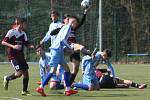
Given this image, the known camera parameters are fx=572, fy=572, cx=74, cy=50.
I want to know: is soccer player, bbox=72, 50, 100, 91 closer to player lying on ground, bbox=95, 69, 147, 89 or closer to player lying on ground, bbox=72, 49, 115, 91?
player lying on ground, bbox=72, 49, 115, 91

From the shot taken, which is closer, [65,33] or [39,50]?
[65,33]

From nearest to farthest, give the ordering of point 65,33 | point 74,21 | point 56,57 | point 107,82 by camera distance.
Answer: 1. point 56,57
2. point 65,33
3. point 74,21
4. point 107,82

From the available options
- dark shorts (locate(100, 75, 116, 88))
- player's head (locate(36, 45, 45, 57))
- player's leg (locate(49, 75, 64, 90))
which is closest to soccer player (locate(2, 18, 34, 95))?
player's leg (locate(49, 75, 64, 90))

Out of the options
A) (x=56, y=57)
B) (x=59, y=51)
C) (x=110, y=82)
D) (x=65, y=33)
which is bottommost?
(x=110, y=82)

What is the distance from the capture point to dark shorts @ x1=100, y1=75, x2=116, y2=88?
14.9 metres

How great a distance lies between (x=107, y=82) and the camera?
15.0m

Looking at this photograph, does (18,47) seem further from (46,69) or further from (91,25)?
(91,25)

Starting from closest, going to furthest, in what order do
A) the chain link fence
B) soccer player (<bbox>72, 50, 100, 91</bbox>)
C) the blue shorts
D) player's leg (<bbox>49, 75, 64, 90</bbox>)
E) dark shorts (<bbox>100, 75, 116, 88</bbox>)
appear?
the blue shorts
soccer player (<bbox>72, 50, 100, 91</bbox>)
player's leg (<bbox>49, 75, 64, 90</bbox>)
dark shorts (<bbox>100, 75, 116, 88</bbox>)
the chain link fence

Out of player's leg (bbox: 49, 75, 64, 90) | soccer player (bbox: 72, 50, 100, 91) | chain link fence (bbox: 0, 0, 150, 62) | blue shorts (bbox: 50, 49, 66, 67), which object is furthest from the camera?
chain link fence (bbox: 0, 0, 150, 62)

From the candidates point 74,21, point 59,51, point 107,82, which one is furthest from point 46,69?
point 59,51

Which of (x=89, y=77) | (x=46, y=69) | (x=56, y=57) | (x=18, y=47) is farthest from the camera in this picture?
(x=46, y=69)

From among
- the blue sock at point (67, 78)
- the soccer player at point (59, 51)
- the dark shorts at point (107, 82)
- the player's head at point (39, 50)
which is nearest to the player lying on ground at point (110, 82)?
the dark shorts at point (107, 82)

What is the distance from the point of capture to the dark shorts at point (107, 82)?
14909 millimetres

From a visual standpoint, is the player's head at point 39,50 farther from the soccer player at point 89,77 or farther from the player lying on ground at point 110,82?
the player lying on ground at point 110,82
